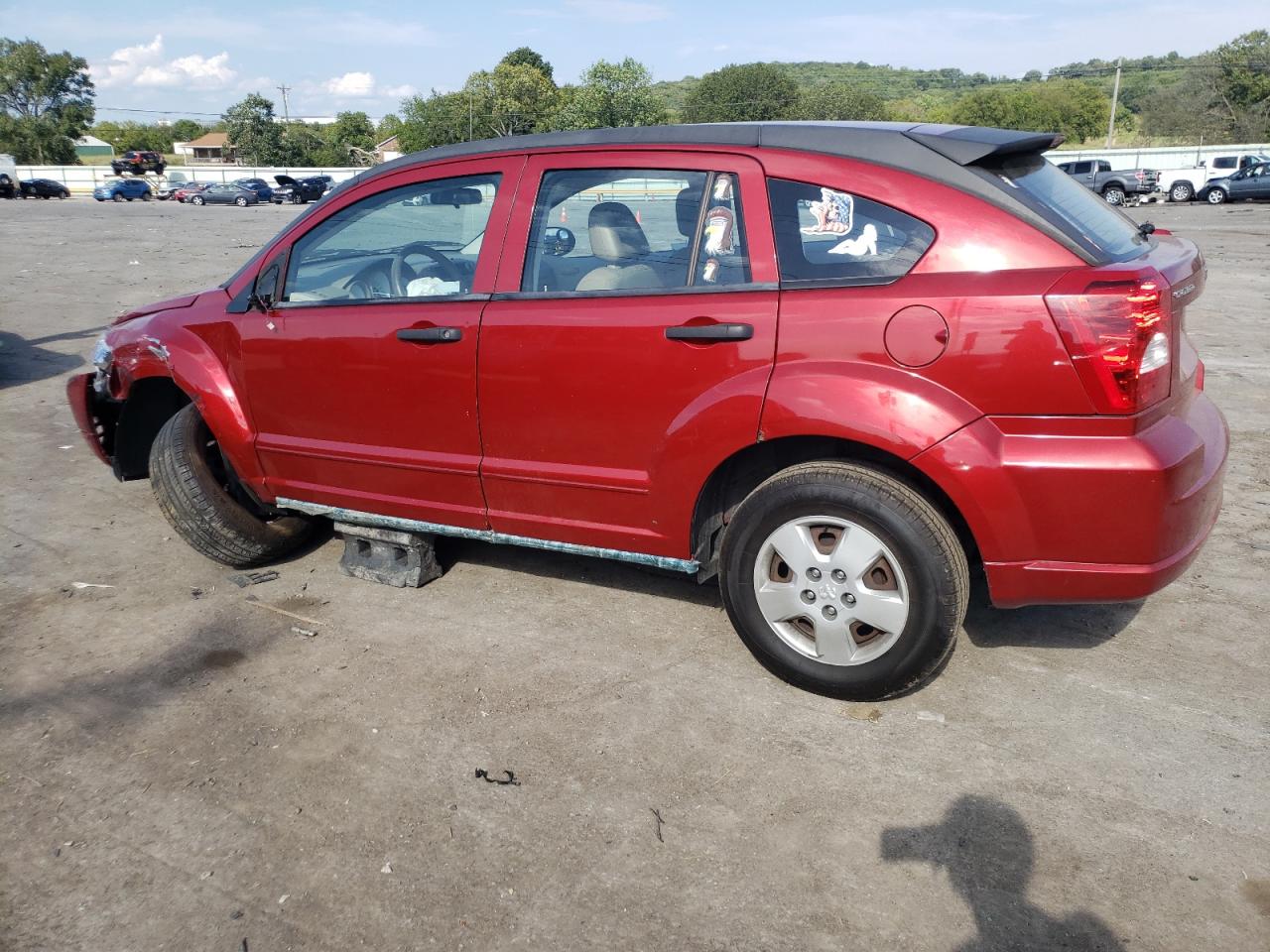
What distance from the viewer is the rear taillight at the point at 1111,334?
2764mm

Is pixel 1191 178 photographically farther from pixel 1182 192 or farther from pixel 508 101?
pixel 508 101

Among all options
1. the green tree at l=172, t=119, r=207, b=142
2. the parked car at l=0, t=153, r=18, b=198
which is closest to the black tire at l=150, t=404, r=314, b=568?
the parked car at l=0, t=153, r=18, b=198

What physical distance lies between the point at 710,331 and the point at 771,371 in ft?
0.79

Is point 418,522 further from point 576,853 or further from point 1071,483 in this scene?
point 1071,483

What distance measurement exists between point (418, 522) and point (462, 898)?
6.10 feet

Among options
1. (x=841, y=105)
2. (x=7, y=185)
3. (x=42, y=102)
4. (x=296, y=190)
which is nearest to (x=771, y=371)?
(x=296, y=190)

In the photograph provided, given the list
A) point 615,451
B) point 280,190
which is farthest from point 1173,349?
point 280,190

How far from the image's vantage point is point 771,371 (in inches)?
125

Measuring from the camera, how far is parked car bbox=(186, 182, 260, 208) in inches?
1876

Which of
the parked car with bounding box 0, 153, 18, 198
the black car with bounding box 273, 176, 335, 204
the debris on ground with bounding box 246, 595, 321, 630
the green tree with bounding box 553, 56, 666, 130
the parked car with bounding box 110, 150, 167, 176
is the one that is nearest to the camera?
the debris on ground with bounding box 246, 595, 321, 630

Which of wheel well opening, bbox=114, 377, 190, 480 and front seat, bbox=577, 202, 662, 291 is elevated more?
front seat, bbox=577, 202, 662, 291

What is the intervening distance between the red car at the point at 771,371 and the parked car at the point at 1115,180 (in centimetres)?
3403

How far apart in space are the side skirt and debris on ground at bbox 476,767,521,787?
946 mm

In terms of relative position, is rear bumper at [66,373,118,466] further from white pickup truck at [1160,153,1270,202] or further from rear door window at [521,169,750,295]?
white pickup truck at [1160,153,1270,202]
